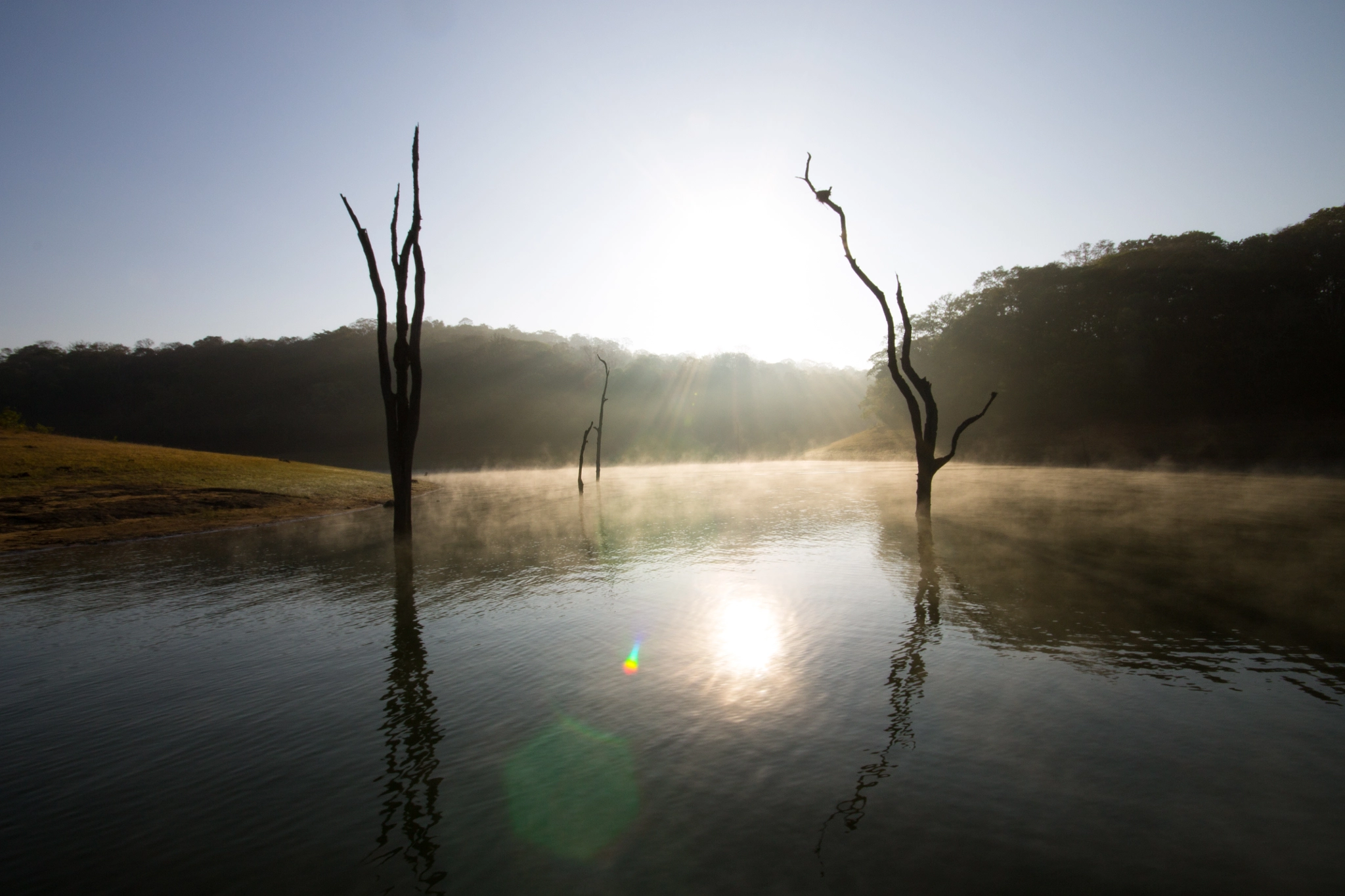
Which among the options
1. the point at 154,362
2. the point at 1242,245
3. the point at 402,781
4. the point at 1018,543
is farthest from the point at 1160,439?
the point at 154,362

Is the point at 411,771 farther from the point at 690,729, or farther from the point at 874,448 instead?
the point at 874,448

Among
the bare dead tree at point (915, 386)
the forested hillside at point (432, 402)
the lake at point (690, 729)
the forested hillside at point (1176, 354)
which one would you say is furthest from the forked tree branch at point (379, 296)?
the forested hillside at point (432, 402)

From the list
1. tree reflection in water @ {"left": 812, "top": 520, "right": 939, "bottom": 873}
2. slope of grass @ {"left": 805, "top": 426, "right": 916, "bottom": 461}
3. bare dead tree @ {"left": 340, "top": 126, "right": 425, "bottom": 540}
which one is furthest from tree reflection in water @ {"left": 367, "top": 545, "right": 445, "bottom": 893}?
slope of grass @ {"left": 805, "top": 426, "right": 916, "bottom": 461}

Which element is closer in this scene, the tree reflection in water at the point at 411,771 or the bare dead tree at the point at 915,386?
the tree reflection in water at the point at 411,771

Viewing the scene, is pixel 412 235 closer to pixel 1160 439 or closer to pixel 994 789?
pixel 994 789

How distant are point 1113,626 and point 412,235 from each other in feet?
59.2

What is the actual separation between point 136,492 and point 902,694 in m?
27.5

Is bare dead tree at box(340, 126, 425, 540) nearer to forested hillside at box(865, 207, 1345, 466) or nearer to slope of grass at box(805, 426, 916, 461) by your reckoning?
forested hillside at box(865, 207, 1345, 466)

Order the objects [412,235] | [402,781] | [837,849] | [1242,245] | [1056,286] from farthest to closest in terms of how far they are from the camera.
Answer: [1056,286] < [1242,245] < [412,235] < [402,781] < [837,849]

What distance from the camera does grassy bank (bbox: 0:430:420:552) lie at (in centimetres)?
1894

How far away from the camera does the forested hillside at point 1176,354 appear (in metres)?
46.7

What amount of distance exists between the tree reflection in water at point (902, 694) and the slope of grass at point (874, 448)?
5959cm

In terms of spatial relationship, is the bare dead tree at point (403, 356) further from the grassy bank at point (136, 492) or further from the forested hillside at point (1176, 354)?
the forested hillside at point (1176, 354)

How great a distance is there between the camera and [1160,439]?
49031 millimetres
